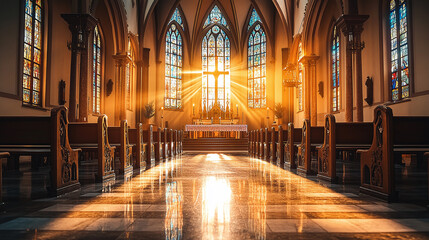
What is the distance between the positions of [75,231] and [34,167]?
5727mm

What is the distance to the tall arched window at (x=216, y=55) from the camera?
24922mm

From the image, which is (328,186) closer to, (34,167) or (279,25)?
(34,167)

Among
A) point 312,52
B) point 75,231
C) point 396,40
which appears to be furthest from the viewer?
point 312,52

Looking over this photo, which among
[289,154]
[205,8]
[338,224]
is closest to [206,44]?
[205,8]

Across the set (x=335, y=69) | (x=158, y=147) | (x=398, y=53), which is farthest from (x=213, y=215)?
(x=335, y=69)

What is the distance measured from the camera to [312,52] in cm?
1584

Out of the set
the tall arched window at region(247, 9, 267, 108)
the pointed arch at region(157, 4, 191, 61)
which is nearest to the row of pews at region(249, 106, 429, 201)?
the pointed arch at region(157, 4, 191, 61)

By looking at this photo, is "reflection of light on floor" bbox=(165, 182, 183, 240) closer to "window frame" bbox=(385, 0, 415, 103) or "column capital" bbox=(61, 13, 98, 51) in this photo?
"column capital" bbox=(61, 13, 98, 51)

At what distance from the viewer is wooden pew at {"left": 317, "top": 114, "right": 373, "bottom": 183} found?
508 cm

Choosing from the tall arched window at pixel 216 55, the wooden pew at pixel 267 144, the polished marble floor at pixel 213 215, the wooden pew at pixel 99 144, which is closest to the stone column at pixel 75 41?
the wooden pew at pixel 99 144

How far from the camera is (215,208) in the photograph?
9.87 feet

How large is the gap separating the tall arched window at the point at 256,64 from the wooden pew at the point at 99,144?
18.4 meters

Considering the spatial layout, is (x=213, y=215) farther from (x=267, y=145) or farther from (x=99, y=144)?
(x=267, y=145)

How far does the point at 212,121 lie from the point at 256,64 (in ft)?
21.0
